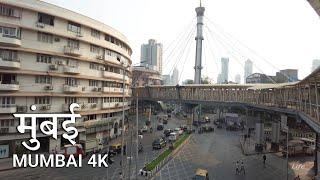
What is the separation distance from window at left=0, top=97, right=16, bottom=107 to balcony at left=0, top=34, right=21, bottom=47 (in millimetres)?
5492

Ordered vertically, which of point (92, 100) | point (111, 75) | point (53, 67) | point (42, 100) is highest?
point (53, 67)

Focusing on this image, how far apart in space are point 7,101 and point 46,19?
1044 cm

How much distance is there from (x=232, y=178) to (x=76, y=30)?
84.3ft

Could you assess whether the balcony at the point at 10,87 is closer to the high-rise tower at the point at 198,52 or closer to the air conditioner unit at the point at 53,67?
the air conditioner unit at the point at 53,67

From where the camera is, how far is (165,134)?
6431 centimetres

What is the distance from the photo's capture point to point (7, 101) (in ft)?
119

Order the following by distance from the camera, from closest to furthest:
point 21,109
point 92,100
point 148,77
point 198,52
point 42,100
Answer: point 21,109 < point 42,100 < point 92,100 < point 198,52 < point 148,77

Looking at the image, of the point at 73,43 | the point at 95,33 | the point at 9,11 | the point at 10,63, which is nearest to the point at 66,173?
the point at 10,63

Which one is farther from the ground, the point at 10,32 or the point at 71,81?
the point at 10,32

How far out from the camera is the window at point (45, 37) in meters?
39.2

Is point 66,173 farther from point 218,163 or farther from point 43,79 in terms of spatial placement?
point 218,163

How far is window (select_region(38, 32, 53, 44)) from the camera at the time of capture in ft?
129

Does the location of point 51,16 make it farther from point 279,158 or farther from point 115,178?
point 279,158

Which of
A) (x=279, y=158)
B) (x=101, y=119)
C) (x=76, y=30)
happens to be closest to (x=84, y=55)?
(x=76, y=30)
